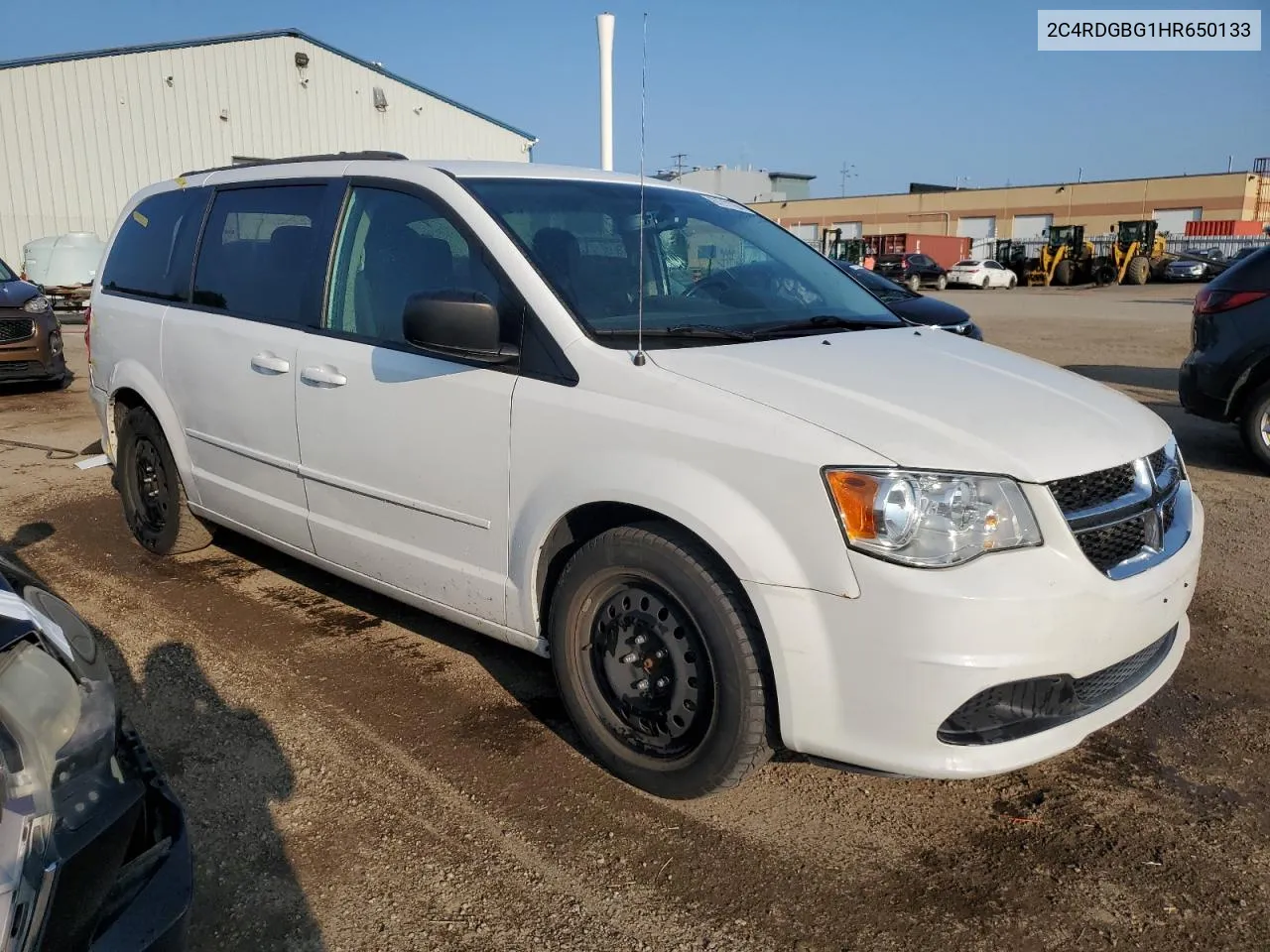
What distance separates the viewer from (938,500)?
8.17ft

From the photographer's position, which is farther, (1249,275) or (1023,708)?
(1249,275)

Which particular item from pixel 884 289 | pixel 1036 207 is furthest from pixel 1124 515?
pixel 1036 207

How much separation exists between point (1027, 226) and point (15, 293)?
59.1 meters

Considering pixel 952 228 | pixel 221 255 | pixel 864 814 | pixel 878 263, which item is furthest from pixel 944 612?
pixel 952 228

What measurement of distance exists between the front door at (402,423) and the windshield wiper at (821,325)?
853 millimetres

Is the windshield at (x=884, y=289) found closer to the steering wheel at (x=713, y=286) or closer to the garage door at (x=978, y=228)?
the steering wheel at (x=713, y=286)

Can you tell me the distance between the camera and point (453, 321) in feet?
9.94

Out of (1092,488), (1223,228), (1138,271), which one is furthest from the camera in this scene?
(1223,228)

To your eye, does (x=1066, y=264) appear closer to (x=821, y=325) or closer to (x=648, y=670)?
(x=821, y=325)

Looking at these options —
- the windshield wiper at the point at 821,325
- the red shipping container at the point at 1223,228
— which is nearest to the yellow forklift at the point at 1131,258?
the red shipping container at the point at 1223,228

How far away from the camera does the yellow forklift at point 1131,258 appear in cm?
3919

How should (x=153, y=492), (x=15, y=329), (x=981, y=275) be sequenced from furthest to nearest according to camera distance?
1. (x=981, y=275)
2. (x=15, y=329)
3. (x=153, y=492)

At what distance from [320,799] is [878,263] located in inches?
1499

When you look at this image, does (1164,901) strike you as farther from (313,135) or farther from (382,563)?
(313,135)
